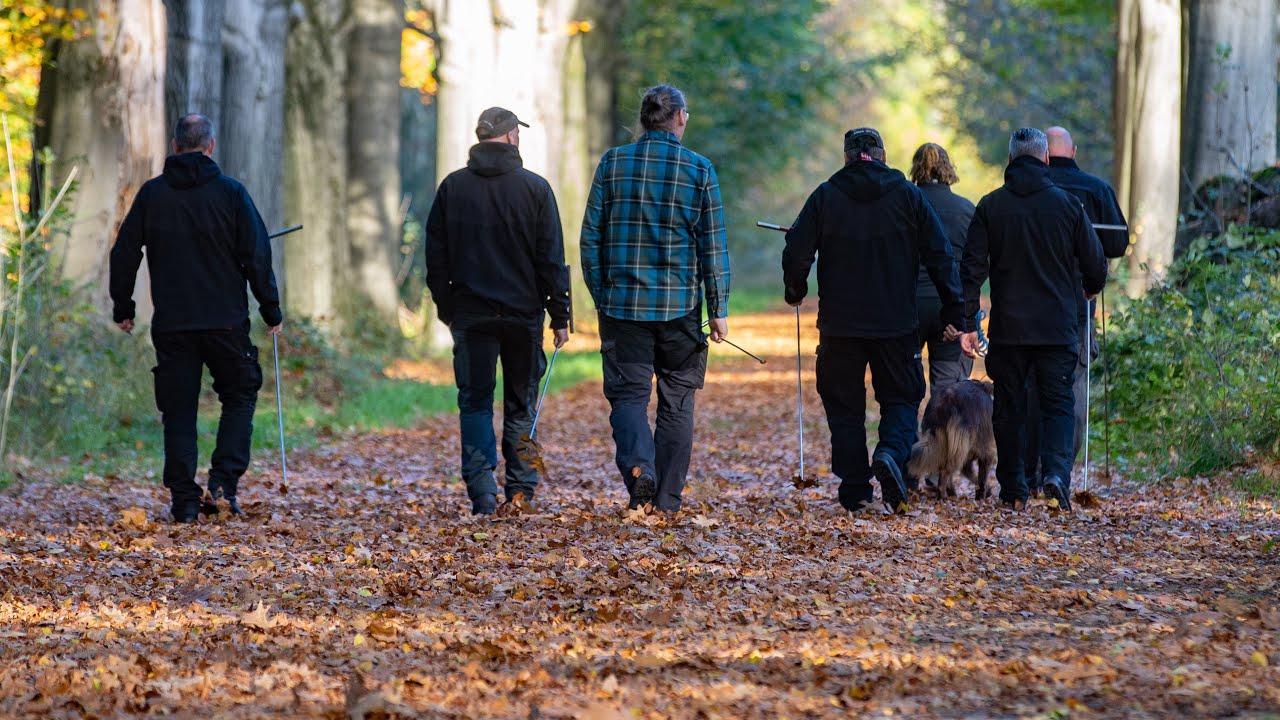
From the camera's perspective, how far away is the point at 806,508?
9.16 m

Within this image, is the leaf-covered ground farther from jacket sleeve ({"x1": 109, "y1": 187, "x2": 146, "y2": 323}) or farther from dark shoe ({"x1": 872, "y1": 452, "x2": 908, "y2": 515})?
jacket sleeve ({"x1": 109, "y1": 187, "x2": 146, "y2": 323})

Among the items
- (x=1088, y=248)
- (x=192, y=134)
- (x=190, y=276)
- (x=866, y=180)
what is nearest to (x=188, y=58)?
(x=192, y=134)

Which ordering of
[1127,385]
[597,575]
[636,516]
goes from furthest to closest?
[1127,385]
[636,516]
[597,575]

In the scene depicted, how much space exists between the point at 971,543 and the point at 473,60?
50.6ft

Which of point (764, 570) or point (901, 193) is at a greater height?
point (901, 193)

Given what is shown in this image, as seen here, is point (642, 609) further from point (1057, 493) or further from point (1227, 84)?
point (1227, 84)

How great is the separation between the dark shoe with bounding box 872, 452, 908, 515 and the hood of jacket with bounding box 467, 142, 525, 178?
2.46 metres

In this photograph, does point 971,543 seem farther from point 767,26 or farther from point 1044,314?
point 767,26

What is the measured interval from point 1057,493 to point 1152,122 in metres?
8.03

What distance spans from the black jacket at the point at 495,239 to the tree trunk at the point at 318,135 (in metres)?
12.1

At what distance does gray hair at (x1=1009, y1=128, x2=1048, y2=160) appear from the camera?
887 cm

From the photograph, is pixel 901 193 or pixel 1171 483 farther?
pixel 1171 483

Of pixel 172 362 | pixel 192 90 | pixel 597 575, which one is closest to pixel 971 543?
pixel 597 575

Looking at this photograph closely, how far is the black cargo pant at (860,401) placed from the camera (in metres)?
8.71
